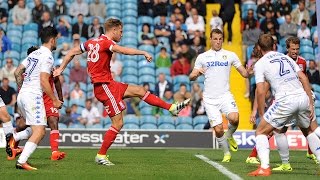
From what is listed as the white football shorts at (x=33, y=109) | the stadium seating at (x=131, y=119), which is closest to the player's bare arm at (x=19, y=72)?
the white football shorts at (x=33, y=109)

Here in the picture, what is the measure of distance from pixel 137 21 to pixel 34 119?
17064 mm

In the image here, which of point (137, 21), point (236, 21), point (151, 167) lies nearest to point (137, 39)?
point (137, 21)

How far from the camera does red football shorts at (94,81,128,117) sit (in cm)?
1381

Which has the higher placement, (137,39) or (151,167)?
(137,39)

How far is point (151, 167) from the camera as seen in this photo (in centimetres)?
1355

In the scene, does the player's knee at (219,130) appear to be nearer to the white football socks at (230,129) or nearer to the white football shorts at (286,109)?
the white football socks at (230,129)

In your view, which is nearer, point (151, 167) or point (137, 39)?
point (151, 167)

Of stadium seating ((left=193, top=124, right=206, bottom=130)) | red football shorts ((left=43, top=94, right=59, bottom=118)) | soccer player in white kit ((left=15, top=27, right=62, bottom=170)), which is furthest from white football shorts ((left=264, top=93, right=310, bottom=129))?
stadium seating ((left=193, top=124, right=206, bottom=130))

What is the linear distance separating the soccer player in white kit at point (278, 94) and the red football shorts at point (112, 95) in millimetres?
2919

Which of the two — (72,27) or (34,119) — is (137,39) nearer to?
(72,27)

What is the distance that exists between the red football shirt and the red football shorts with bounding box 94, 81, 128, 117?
115 mm

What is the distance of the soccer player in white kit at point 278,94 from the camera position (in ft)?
38.9

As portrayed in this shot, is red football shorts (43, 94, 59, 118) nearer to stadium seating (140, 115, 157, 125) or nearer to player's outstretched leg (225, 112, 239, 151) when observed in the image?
player's outstretched leg (225, 112, 239, 151)

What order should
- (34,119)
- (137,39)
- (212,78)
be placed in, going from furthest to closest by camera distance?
1. (137,39)
2. (212,78)
3. (34,119)
